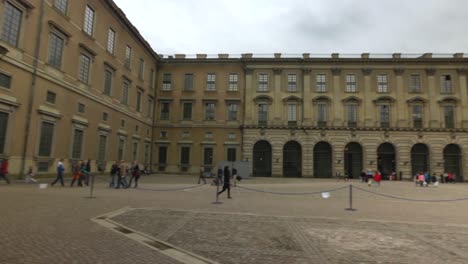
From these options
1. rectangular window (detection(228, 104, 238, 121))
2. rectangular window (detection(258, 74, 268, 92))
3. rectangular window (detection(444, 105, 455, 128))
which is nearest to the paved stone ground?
rectangular window (detection(228, 104, 238, 121))

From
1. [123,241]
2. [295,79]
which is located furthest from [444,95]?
[123,241]

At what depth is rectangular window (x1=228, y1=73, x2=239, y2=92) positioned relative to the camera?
4562cm

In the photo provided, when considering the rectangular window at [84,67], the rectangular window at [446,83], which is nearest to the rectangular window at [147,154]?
the rectangular window at [84,67]

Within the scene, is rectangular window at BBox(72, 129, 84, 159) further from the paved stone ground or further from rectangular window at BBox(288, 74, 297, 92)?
rectangular window at BBox(288, 74, 297, 92)

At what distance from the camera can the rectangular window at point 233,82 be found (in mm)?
45625

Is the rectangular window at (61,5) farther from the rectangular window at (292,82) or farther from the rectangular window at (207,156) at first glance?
the rectangular window at (292,82)

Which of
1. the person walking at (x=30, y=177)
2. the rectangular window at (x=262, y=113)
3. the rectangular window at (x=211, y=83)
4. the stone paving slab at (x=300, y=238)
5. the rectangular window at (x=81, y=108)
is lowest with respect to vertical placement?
→ the stone paving slab at (x=300, y=238)

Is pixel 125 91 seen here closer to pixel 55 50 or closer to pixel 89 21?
pixel 89 21

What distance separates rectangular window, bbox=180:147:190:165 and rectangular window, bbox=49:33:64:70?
22.2 metres

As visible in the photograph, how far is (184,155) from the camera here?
44.7 metres

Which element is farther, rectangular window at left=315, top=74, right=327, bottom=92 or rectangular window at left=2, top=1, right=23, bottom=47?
rectangular window at left=315, top=74, right=327, bottom=92

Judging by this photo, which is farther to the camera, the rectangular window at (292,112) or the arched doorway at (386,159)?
the rectangular window at (292,112)

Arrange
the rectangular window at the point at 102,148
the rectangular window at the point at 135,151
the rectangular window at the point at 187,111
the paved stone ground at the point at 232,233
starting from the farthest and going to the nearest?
the rectangular window at the point at 187,111 < the rectangular window at the point at 135,151 < the rectangular window at the point at 102,148 < the paved stone ground at the point at 232,233

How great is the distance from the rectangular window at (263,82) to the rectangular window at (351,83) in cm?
1121
